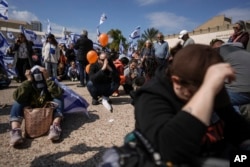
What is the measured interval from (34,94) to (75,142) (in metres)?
0.99

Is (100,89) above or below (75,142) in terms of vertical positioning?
above

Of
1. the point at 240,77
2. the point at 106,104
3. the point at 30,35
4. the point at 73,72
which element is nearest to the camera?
the point at 240,77

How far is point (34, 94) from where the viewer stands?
159 inches

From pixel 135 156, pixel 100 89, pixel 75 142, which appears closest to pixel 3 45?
pixel 100 89

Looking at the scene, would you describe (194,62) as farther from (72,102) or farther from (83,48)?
(83,48)

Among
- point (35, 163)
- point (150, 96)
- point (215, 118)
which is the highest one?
point (150, 96)

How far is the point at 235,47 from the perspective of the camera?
3.26m

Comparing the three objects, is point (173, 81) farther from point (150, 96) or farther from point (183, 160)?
point (183, 160)

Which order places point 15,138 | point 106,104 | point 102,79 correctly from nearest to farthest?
point 15,138
point 106,104
point 102,79

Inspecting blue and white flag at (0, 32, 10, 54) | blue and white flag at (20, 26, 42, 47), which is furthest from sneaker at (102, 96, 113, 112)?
blue and white flag at (20, 26, 42, 47)

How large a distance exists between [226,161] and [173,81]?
39 centimetres

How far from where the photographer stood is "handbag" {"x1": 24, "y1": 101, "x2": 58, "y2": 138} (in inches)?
150

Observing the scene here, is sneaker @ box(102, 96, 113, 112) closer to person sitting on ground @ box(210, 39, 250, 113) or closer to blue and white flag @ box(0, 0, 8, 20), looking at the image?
person sitting on ground @ box(210, 39, 250, 113)

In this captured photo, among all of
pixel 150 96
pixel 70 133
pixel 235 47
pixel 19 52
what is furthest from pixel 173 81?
pixel 19 52
